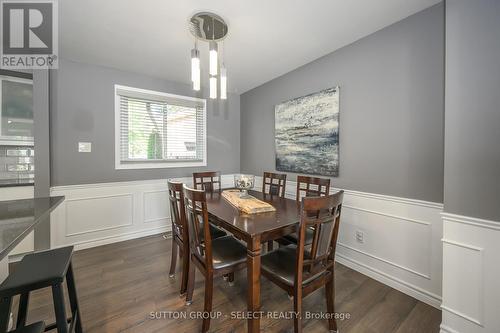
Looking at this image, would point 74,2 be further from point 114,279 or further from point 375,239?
point 375,239

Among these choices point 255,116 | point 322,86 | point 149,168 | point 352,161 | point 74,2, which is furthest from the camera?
point 255,116

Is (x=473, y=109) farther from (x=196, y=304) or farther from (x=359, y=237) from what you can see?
(x=196, y=304)

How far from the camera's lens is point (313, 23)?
1904mm

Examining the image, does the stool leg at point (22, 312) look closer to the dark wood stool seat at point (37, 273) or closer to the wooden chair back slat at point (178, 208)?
the dark wood stool seat at point (37, 273)

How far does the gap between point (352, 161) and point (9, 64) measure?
387cm

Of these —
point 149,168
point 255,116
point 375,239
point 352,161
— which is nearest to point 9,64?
point 149,168

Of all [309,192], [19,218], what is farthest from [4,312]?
[309,192]

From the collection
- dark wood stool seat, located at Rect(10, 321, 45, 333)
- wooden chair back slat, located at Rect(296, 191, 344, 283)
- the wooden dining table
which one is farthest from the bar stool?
wooden chair back slat, located at Rect(296, 191, 344, 283)

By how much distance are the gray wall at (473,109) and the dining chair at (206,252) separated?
1511 millimetres

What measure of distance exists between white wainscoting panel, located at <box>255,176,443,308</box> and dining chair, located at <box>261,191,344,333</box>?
892 millimetres

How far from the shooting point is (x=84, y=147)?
106 inches

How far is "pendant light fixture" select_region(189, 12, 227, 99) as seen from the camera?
1.68 metres

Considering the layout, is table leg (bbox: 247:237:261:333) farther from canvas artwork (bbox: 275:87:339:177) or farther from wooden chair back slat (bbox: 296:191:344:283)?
canvas artwork (bbox: 275:87:339:177)

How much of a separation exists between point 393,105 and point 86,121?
3519 mm
